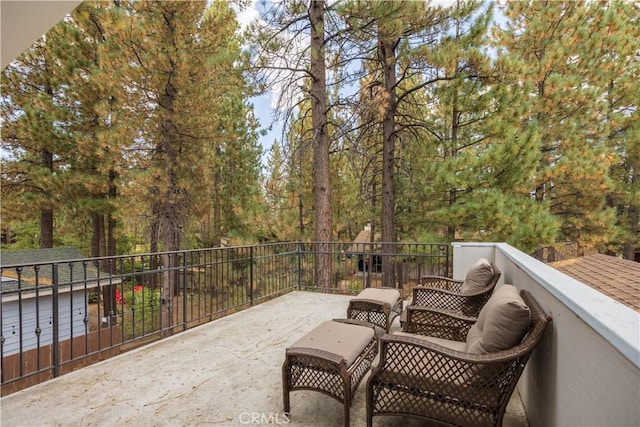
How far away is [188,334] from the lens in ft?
12.7

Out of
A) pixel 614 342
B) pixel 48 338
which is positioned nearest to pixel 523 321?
pixel 614 342

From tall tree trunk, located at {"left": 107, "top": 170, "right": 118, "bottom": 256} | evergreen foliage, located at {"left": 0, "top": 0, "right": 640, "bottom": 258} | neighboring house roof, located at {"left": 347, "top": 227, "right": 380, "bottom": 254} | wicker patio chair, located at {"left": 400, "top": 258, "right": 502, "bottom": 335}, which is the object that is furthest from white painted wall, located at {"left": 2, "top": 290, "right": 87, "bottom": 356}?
wicker patio chair, located at {"left": 400, "top": 258, "right": 502, "bottom": 335}

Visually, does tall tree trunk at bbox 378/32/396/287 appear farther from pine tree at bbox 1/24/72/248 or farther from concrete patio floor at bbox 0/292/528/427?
pine tree at bbox 1/24/72/248

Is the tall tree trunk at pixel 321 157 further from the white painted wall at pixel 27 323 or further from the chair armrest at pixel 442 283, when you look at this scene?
the white painted wall at pixel 27 323

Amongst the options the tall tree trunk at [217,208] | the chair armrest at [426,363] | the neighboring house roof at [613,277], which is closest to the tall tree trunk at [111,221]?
the tall tree trunk at [217,208]

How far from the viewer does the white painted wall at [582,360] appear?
0.97 meters

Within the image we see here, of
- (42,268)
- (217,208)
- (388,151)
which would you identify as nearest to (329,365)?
(388,151)

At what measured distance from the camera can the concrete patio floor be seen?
7.30ft

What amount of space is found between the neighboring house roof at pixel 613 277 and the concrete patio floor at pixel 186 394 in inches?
66.0

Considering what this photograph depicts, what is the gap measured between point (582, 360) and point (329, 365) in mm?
1366

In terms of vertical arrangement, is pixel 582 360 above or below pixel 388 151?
below

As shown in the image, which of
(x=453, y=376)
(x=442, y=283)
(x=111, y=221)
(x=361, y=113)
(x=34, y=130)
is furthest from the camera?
(x=111, y=221)

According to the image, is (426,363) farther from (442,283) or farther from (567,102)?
(567,102)

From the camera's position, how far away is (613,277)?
3.88 metres
